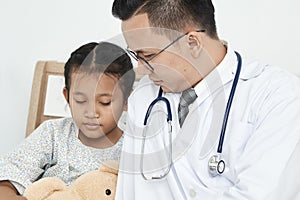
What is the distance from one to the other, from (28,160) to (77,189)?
22 cm

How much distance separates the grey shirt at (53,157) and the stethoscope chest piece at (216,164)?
0.41 metres

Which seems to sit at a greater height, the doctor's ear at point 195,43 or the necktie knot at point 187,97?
the doctor's ear at point 195,43

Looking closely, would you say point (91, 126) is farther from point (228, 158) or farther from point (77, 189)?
point (228, 158)

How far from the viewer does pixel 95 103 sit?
1464mm

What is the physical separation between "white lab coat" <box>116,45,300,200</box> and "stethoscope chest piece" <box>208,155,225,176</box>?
23mm

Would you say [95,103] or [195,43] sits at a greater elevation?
[195,43]

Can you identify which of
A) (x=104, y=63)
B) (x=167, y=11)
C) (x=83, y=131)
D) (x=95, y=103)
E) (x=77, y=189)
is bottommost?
(x=77, y=189)

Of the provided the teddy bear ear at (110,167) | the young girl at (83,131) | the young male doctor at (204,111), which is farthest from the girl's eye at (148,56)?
the teddy bear ear at (110,167)

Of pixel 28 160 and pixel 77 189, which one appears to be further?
pixel 28 160

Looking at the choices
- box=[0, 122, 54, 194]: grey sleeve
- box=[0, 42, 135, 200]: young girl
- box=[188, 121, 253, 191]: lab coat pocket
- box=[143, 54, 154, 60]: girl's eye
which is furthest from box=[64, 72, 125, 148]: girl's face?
box=[188, 121, 253, 191]: lab coat pocket

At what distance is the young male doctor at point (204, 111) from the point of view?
1127 mm

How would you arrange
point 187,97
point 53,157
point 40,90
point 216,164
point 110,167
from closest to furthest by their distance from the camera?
point 216,164
point 187,97
point 110,167
point 53,157
point 40,90

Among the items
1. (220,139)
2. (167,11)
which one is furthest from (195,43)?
(220,139)

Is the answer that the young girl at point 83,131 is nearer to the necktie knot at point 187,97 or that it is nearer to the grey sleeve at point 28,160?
the grey sleeve at point 28,160
